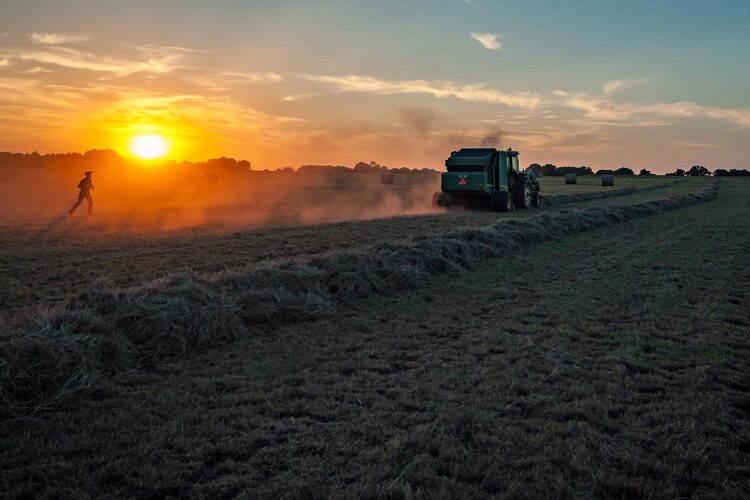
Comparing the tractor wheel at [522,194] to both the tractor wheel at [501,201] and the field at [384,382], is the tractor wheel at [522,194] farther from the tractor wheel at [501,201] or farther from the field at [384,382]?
the field at [384,382]

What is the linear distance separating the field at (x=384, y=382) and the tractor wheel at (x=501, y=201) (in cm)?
1381

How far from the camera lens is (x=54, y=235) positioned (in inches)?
645

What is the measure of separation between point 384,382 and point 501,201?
2060cm

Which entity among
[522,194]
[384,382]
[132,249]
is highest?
[522,194]

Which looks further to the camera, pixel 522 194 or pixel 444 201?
pixel 522 194

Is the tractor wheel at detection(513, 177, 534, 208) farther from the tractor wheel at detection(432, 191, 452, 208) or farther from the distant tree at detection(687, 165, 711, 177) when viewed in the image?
the distant tree at detection(687, 165, 711, 177)

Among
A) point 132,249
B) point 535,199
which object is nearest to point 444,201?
point 535,199

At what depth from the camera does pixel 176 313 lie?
21.0ft

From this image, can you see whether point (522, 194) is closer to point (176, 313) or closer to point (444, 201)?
point (444, 201)

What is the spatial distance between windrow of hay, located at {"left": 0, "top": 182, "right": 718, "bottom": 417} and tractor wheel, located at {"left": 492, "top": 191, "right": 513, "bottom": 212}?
1390 centimetres

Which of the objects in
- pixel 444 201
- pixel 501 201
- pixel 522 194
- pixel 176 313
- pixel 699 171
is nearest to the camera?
pixel 176 313

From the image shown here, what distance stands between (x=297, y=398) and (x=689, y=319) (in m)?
5.50

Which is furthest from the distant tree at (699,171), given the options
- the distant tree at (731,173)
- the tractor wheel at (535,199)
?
the tractor wheel at (535,199)

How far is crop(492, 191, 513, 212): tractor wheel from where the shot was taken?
2475cm
